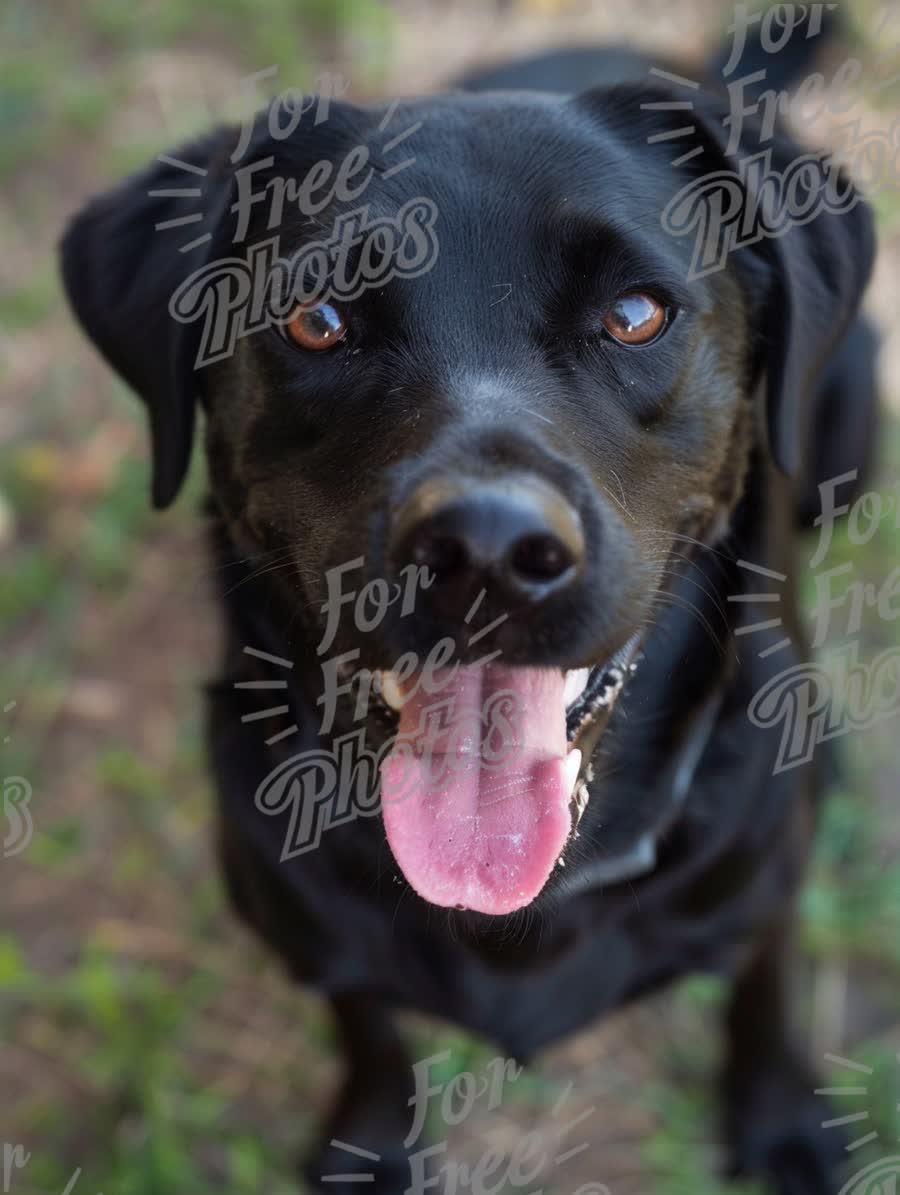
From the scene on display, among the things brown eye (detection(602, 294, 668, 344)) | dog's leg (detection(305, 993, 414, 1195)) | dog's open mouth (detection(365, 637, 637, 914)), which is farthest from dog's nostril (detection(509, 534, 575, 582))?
dog's leg (detection(305, 993, 414, 1195))

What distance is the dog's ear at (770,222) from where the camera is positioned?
5.97 ft

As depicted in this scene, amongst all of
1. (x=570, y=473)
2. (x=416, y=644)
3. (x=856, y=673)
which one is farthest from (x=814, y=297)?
(x=856, y=673)

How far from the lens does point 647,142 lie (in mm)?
1838

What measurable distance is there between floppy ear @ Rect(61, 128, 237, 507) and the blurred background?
0.27 meters

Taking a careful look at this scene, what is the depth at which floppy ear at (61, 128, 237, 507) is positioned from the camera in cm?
190

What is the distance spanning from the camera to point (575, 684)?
5.59 ft

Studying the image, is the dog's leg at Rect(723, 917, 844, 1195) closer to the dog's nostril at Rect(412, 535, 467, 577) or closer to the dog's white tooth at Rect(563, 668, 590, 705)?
the dog's white tooth at Rect(563, 668, 590, 705)

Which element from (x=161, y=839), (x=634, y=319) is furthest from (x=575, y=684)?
(x=161, y=839)

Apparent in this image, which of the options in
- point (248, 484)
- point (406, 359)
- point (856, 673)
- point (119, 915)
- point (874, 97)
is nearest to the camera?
point (406, 359)

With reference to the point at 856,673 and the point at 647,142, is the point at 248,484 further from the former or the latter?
the point at 856,673

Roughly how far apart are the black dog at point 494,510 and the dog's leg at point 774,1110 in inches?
12.1

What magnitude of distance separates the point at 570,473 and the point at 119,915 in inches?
76.9

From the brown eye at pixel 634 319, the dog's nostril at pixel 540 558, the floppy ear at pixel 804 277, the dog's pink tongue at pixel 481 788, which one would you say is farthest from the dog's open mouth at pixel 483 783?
the floppy ear at pixel 804 277

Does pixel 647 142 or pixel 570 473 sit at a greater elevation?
pixel 647 142
